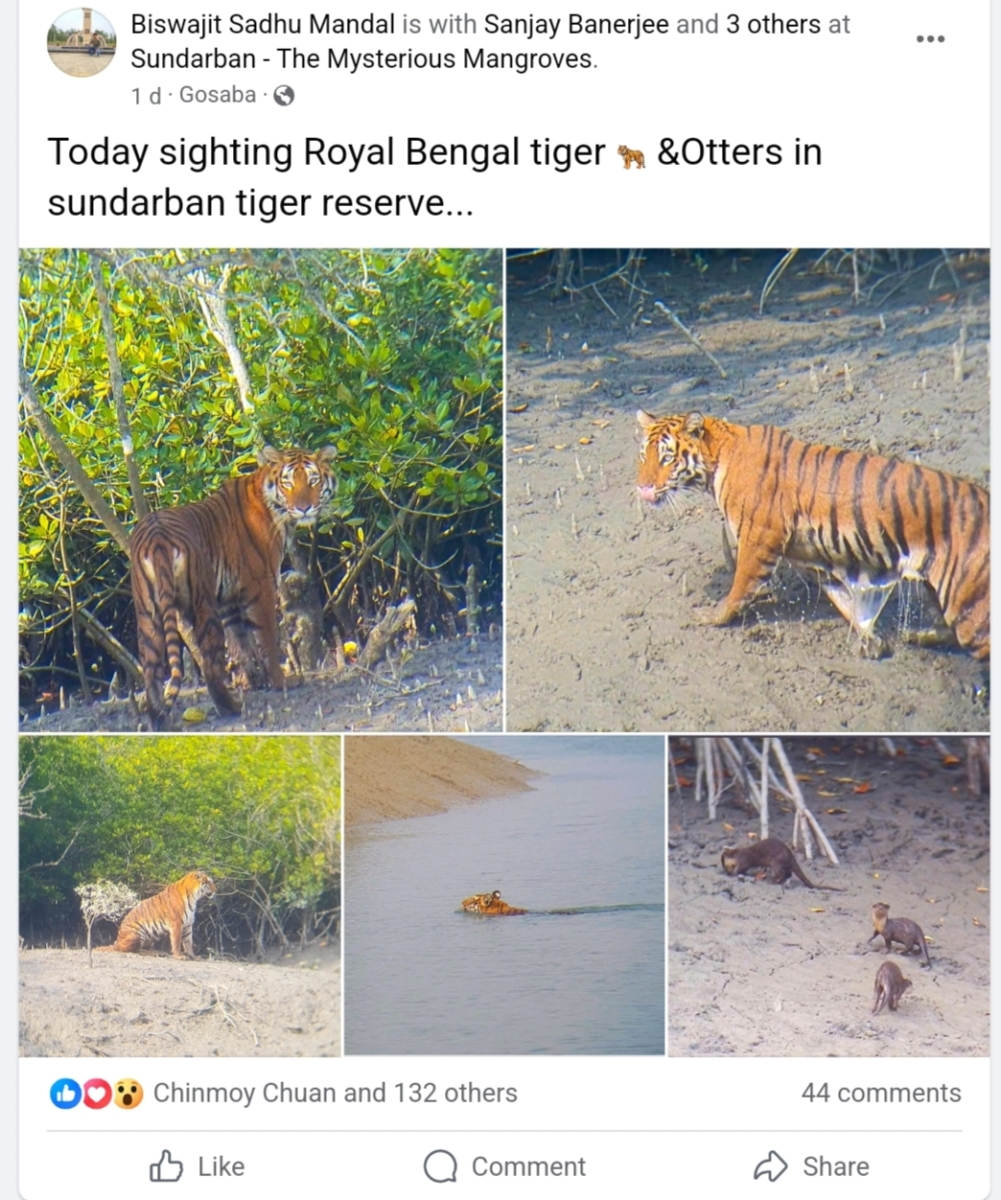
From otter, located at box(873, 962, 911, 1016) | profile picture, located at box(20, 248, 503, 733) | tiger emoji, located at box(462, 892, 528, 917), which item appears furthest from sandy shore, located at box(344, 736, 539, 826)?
otter, located at box(873, 962, 911, 1016)

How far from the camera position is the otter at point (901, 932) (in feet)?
15.0

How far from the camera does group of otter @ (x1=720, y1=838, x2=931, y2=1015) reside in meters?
4.57

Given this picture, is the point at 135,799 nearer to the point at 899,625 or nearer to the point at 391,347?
the point at 391,347

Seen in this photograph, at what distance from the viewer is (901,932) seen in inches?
181

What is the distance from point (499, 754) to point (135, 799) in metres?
1.48
